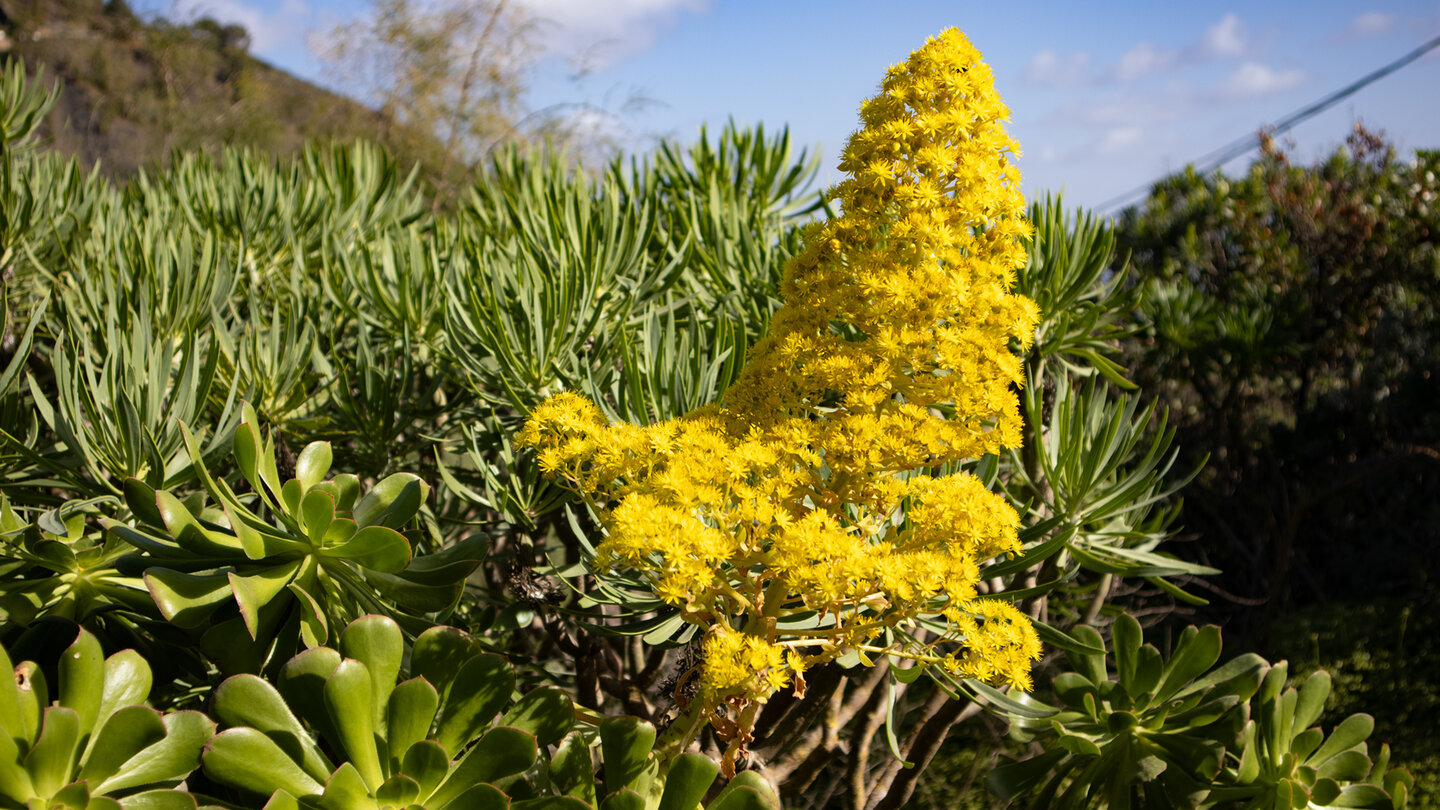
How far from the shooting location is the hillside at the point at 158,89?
1272cm

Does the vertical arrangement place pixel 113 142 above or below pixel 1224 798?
above

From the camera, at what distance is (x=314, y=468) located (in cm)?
149

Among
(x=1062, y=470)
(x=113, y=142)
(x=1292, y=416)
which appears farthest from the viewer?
(x=113, y=142)

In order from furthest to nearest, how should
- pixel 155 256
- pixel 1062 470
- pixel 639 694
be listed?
1. pixel 155 256
2. pixel 639 694
3. pixel 1062 470

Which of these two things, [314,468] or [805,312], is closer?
[805,312]

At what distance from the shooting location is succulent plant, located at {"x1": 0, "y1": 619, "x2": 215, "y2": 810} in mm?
1104

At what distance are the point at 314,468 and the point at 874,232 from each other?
100 centimetres

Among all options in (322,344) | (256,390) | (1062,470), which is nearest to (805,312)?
(1062,470)

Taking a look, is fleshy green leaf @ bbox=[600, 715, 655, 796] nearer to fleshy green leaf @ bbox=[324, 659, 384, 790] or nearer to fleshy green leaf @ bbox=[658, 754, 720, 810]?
fleshy green leaf @ bbox=[658, 754, 720, 810]

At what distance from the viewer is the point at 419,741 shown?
1256 mm

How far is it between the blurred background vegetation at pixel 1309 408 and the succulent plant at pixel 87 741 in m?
3.61

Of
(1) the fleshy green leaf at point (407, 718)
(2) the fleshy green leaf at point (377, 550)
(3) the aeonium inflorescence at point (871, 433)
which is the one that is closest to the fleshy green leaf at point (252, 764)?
(1) the fleshy green leaf at point (407, 718)

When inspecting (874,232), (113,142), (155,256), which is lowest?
(155,256)

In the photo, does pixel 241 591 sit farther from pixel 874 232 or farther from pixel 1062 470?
pixel 1062 470
